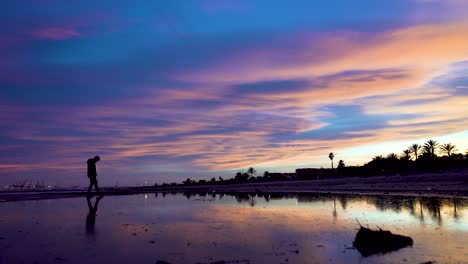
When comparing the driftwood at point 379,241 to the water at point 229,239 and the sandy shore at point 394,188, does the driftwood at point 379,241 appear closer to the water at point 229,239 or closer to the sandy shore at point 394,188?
the water at point 229,239

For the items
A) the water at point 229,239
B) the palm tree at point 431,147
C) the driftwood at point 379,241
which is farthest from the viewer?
the palm tree at point 431,147

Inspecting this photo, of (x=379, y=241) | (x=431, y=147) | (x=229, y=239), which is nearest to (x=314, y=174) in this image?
(x=431, y=147)

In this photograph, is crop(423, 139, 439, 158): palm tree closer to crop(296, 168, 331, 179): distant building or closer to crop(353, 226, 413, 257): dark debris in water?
crop(296, 168, 331, 179): distant building

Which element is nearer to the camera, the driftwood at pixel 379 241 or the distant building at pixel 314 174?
the driftwood at pixel 379 241

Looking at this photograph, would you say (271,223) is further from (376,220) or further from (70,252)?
(70,252)

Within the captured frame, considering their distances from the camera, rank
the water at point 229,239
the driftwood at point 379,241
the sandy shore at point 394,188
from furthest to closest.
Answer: the sandy shore at point 394,188
the driftwood at point 379,241
the water at point 229,239

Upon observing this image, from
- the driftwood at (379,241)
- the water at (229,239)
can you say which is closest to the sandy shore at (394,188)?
the water at (229,239)

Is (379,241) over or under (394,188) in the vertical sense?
under

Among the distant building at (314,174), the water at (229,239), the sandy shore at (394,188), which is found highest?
the distant building at (314,174)

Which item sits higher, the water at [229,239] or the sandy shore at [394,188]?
the sandy shore at [394,188]

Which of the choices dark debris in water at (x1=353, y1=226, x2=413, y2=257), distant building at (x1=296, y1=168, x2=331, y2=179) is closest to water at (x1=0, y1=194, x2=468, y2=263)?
dark debris in water at (x1=353, y1=226, x2=413, y2=257)

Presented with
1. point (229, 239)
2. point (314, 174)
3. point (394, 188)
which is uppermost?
point (314, 174)

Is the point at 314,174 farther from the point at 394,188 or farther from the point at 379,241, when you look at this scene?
the point at 379,241

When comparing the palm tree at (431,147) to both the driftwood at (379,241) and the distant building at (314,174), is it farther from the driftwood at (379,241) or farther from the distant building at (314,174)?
the driftwood at (379,241)
